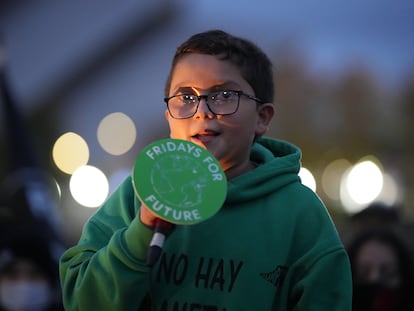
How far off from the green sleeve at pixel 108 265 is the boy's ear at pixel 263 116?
0.39m

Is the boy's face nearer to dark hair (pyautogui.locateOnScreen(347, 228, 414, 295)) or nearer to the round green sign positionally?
the round green sign

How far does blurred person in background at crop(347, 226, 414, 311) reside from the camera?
536cm

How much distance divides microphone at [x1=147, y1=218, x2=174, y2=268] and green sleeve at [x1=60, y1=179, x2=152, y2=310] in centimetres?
2

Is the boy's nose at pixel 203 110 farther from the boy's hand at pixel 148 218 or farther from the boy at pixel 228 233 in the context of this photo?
the boy's hand at pixel 148 218

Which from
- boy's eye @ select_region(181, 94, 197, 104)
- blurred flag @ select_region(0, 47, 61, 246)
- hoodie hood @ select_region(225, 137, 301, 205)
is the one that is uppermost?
blurred flag @ select_region(0, 47, 61, 246)

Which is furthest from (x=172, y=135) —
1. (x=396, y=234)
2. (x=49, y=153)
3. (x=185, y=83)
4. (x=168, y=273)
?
(x=49, y=153)

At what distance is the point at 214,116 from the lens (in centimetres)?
275

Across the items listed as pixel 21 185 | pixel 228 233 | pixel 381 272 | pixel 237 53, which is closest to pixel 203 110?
pixel 237 53

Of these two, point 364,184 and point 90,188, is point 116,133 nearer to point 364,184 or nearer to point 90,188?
point 364,184

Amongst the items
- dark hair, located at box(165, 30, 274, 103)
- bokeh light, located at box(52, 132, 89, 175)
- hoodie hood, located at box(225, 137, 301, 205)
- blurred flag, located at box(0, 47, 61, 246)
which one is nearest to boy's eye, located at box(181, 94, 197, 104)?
dark hair, located at box(165, 30, 274, 103)

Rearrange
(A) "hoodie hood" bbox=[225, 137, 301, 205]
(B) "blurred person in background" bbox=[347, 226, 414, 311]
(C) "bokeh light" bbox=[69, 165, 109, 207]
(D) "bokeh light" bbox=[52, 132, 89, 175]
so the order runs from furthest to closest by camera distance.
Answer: (D) "bokeh light" bbox=[52, 132, 89, 175]
(C) "bokeh light" bbox=[69, 165, 109, 207]
(B) "blurred person in background" bbox=[347, 226, 414, 311]
(A) "hoodie hood" bbox=[225, 137, 301, 205]

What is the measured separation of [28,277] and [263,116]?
9.52 ft

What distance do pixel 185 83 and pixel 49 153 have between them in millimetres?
33258

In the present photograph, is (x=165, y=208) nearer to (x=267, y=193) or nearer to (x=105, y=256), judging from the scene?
(x=105, y=256)
